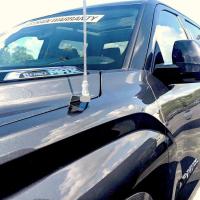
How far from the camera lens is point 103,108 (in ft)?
5.80

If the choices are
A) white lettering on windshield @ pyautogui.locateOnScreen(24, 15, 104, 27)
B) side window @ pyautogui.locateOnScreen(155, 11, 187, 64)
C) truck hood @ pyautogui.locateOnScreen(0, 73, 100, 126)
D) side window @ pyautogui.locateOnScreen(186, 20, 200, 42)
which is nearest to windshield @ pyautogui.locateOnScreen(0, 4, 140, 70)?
white lettering on windshield @ pyautogui.locateOnScreen(24, 15, 104, 27)

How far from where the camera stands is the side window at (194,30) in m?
3.84

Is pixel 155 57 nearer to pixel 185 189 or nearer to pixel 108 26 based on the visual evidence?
pixel 108 26

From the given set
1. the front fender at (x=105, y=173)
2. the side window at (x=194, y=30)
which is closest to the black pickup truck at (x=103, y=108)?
the front fender at (x=105, y=173)

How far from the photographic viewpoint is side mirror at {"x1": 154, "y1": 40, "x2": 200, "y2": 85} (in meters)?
2.57

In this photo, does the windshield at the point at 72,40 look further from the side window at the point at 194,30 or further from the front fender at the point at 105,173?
the side window at the point at 194,30

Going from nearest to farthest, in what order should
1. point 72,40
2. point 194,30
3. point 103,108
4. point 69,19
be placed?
1. point 103,108
2. point 72,40
3. point 69,19
4. point 194,30

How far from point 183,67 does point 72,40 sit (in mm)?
732

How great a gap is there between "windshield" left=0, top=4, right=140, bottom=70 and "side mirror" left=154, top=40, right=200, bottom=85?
0.30 m

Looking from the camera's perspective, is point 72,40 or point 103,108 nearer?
point 103,108

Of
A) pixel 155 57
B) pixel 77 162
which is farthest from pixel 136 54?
pixel 77 162

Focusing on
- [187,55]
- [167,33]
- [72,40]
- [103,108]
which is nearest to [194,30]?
[167,33]

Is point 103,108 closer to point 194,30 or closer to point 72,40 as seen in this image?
point 72,40

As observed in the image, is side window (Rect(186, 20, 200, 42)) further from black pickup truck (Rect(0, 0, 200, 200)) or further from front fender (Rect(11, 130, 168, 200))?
front fender (Rect(11, 130, 168, 200))
